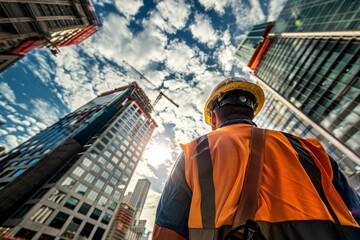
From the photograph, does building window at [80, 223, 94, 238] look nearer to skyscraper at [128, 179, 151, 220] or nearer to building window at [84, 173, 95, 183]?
building window at [84, 173, 95, 183]

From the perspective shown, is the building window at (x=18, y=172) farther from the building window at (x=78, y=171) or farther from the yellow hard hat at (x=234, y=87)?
the yellow hard hat at (x=234, y=87)

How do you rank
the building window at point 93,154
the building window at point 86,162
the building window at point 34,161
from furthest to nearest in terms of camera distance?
the building window at point 93,154 → the building window at point 86,162 → the building window at point 34,161

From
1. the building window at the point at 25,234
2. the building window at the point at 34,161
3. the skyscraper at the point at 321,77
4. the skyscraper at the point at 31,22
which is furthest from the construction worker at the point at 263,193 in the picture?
the building window at the point at 34,161

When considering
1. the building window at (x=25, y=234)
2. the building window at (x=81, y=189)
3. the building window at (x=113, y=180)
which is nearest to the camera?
the building window at (x=25, y=234)

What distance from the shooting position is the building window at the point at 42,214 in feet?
107

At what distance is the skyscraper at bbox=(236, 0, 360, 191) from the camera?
2109 centimetres

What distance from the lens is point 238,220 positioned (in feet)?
3.14

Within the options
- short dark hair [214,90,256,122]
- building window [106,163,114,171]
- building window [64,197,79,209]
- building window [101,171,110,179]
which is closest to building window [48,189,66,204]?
building window [64,197,79,209]

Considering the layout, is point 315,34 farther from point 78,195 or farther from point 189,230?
point 78,195

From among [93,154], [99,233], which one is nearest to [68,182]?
[93,154]

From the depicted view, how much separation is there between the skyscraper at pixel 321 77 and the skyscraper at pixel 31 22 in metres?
43.8

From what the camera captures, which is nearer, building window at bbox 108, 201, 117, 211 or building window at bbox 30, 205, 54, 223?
building window at bbox 30, 205, 54, 223

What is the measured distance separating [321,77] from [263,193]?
113ft

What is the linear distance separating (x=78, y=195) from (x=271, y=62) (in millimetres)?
59822
